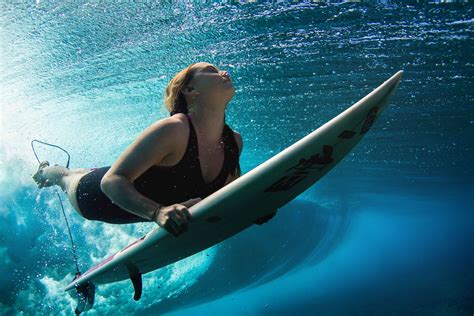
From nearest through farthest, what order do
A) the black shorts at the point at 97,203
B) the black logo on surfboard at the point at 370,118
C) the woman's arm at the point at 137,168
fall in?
1. the woman's arm at the point at 137,168
2. the black logo on surfboard at the point at 370,118
3. the black shorts at the point at 97,203

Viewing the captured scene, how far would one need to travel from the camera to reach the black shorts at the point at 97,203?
127 inches

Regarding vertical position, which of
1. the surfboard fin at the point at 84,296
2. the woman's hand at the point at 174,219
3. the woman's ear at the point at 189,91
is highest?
the woman's ear at the point at 189,91

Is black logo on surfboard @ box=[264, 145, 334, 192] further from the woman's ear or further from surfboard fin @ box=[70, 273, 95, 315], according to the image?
surfboard fin @ box=[70, 273, 95, 315]

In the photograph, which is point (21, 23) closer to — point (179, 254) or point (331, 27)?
point (179, 254)

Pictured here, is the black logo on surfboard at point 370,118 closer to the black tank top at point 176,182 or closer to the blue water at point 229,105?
the black tank top at point 176,182

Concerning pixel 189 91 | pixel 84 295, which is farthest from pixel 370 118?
pixel 84 295

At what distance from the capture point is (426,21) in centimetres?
671

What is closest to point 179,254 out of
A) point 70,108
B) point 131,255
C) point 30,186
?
point 131,255

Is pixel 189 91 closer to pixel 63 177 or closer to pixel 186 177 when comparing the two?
pixel 186 177

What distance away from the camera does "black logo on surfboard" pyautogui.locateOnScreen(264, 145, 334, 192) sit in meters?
2.34

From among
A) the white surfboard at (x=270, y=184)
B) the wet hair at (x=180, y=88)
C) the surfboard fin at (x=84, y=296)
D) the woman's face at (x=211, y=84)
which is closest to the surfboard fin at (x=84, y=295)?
the surfboard fin at (x=84, y=296)

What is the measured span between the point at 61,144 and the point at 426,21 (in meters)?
11.0

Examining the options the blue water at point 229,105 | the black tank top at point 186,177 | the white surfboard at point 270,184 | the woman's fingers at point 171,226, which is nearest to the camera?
the woman's fingers at point 171,226

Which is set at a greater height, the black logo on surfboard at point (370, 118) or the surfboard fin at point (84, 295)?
the black logo on surfboard at point (370, 118)
